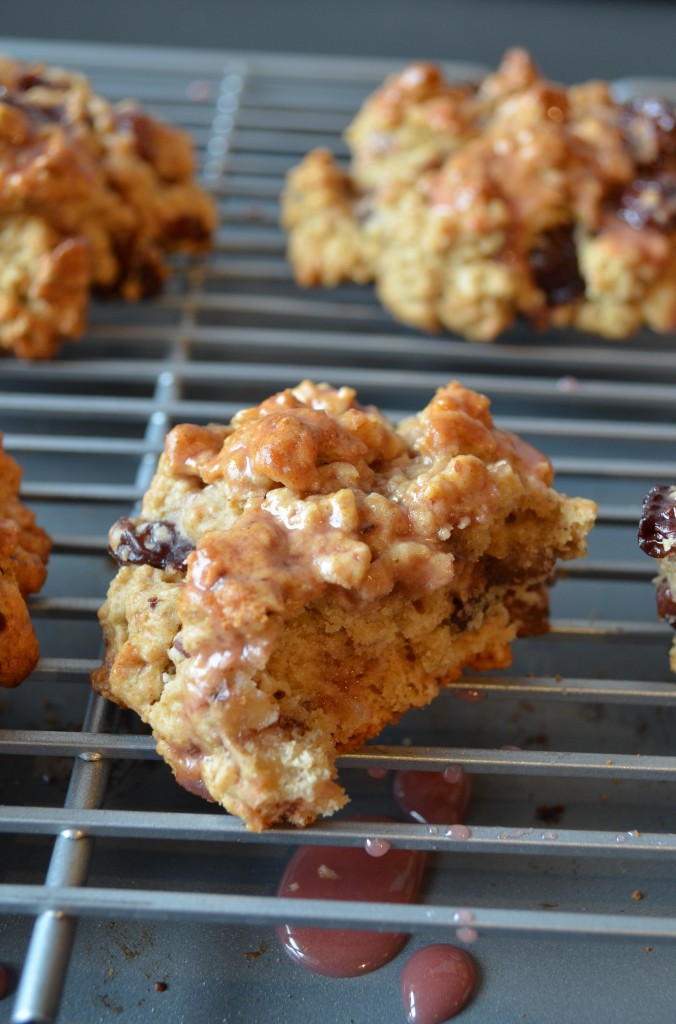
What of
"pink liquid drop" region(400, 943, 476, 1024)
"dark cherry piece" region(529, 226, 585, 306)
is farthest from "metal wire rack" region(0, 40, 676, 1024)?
"dark cherry piece" region(529, 226, 585, 306)

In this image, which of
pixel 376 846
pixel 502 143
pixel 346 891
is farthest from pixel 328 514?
pixel 502 143

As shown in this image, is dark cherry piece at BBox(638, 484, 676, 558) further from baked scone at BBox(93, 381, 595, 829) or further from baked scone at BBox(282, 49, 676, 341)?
baked scone at BBox(282, 49, 676, 341)

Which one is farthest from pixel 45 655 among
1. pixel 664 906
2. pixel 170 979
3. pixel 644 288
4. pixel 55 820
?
pixel 644 288

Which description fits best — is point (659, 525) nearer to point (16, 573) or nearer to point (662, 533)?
point (662, 533)

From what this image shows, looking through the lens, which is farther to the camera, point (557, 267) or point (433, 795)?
point (557, 267)

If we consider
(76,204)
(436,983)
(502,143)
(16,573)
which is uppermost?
(502,143)

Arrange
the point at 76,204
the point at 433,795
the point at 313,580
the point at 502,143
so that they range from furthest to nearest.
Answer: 1. the point at 502,143
2. the point at 76,204
3. the point at 433,795
4. the point at 313,580

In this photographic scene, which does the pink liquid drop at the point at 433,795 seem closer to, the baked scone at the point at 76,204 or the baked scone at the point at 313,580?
the baked scone at the point at 313,580
